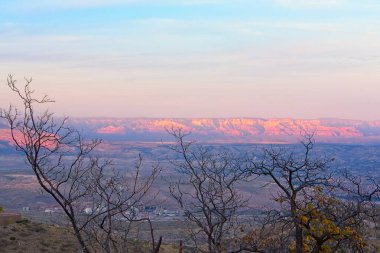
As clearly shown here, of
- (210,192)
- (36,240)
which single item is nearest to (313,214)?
(210,192)

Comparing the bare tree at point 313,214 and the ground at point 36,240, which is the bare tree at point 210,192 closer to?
the bare tree at point 313,214

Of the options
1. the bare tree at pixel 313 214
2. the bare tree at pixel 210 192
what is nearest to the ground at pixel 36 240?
the bare tree at pixel 210 192

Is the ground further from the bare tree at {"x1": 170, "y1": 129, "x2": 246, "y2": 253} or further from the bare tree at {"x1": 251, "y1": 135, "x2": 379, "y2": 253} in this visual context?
the bare tree at {"x1": 251, "y1": 135, "x2": 379, "y2": 253}

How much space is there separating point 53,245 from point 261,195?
208 ft

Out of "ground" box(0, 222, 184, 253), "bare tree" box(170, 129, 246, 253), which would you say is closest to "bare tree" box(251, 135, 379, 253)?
"bare tree" box(170, 129, 246, 253)

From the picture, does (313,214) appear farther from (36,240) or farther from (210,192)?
(36,240)

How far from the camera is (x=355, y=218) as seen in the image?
48.5 feet

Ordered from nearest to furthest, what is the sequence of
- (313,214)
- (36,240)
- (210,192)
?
(313,214) < (210,192) < (36,240)

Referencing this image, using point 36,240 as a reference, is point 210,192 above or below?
above

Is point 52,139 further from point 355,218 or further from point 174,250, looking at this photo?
point 174,250

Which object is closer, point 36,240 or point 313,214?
point 313,214

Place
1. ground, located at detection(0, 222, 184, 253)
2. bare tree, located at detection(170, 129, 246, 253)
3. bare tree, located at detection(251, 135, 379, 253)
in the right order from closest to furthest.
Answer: bare tree, located at detection(251, 135, 379, 253)
bare tree, located at detection(170, 129, 246, 253)
ground, located at detection(0, 222, 184, 253)

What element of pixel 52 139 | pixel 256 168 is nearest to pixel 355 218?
pixel 256 168

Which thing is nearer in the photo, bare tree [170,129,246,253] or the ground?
bare tree [170,129,246,253]
